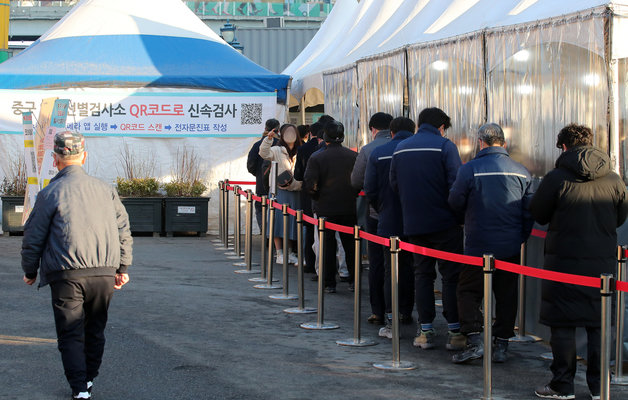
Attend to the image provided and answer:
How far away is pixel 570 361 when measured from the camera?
19.9 ft

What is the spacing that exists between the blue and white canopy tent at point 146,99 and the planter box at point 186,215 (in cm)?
88

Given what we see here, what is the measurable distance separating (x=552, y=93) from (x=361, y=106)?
5.84m

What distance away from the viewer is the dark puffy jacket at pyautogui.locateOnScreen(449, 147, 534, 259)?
6941mm

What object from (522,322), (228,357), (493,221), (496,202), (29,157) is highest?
(29,157)

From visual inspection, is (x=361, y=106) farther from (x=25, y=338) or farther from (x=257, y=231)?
(x=25, y=338)

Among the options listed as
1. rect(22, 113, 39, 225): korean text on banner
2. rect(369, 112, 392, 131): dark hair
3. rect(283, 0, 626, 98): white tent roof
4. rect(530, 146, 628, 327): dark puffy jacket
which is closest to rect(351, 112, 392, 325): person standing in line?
rect(369, 112, 392, 131): dark hair

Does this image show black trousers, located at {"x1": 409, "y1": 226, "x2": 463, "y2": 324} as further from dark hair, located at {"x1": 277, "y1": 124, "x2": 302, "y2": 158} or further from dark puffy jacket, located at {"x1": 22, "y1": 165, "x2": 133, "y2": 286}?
dark hair, located at {"x1": 277, "y1": 124, "x2": 302, "y2": 158}

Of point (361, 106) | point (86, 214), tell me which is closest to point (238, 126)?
point (361, 106)

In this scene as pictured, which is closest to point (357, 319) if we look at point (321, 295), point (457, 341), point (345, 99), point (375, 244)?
point (321, 295)

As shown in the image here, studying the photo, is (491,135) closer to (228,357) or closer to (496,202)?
(496,202)

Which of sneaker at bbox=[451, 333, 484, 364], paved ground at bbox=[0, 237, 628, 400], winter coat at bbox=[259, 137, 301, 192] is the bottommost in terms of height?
paved ground at bbox=[0, 237, 628, 400]

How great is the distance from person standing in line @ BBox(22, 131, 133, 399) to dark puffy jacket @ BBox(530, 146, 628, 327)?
287cm

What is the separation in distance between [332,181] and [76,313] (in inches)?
194

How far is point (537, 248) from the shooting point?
8133 millimetres
